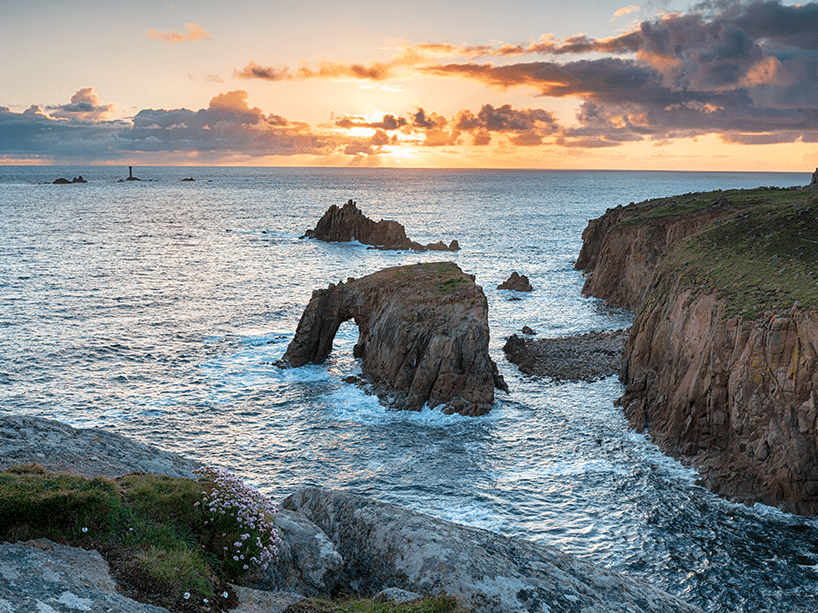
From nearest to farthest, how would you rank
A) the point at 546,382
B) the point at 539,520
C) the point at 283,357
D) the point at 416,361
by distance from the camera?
the point at 539,520 < the point at 416,361 < the point at 546,382 < the point at 283,357

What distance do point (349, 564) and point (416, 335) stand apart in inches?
1041

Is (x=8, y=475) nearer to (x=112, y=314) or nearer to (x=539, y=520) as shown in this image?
(x=539, y=520)

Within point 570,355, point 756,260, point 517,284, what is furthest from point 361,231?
point 756,260

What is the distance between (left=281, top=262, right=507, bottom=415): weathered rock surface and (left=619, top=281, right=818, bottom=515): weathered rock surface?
1062cm

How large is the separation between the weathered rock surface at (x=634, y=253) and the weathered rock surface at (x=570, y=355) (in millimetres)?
12262

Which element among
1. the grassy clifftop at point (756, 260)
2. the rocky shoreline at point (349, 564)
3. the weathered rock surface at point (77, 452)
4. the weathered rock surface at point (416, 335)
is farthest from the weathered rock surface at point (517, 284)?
the weathered rock surface at point (77, 452)

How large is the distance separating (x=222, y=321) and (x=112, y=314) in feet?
37.4

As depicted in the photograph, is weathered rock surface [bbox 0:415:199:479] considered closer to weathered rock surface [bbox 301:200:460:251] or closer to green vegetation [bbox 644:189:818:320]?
green vegetation [bbox 644:189:818:320]

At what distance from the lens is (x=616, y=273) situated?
69.1 meters

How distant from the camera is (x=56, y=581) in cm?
1022

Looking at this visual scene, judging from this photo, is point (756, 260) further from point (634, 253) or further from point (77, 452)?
point (77, 452)

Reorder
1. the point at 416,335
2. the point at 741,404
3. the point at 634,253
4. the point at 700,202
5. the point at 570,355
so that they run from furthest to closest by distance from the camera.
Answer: the point at 700,202 < the point at 634,253 < the point at 570,355 < the point at 416,335 < the point at 741,404

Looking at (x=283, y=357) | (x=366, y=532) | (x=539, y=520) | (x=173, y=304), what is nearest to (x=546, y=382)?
(x=539, y=520)

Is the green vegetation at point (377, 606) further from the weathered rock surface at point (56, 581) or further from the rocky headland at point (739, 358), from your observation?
the rocky headland at point (739, 358)
